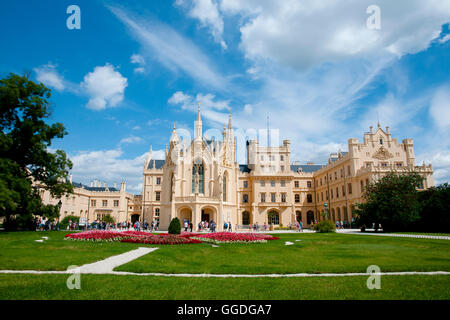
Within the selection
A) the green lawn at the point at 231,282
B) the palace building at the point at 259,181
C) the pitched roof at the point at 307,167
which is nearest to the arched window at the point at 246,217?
the palace building at the point at 259,181

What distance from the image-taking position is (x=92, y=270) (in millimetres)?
9117

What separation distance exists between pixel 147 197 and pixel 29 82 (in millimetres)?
39442

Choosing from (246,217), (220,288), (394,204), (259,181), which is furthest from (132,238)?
(246,217)

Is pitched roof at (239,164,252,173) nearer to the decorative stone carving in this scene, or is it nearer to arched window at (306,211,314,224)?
arched window at (306,211,314,224)

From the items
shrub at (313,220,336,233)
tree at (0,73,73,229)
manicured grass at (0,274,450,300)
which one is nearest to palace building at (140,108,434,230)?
shrub at (313,220,336,233)

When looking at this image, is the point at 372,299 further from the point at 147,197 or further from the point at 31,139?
the point at 147,197

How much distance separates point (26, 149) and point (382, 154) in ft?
165

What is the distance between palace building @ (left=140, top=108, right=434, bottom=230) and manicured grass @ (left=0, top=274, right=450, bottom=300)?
28.5 metres

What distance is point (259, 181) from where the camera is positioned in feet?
184

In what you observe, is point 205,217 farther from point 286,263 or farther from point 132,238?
point 286,263

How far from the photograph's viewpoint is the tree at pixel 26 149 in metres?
24.7

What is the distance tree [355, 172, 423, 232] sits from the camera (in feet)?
96.1

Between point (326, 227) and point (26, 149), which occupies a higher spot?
point (26, 149)
